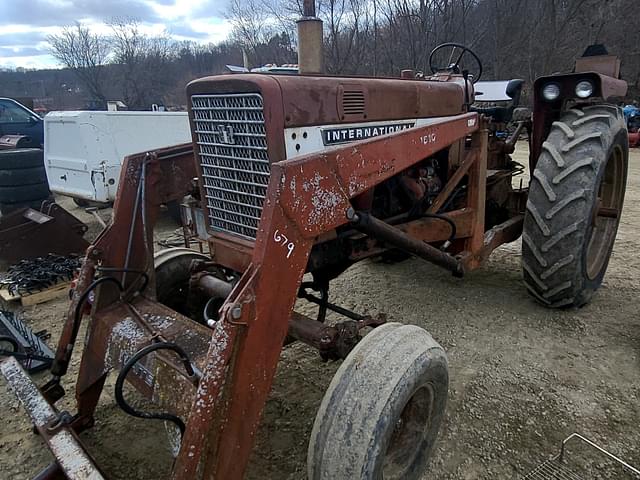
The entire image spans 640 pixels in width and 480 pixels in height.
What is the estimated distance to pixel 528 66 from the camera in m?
19.4

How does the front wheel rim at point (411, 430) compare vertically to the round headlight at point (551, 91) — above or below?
below

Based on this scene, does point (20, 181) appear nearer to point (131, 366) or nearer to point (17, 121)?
point (17, 121)

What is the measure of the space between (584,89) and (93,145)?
18.4 ft

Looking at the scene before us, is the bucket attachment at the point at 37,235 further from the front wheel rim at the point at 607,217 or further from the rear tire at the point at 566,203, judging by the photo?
the front wheel rim at the point at 607,217

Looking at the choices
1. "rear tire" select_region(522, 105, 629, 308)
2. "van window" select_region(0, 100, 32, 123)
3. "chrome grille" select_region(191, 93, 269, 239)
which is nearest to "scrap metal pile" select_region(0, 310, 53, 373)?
"chrome grille" select_region(191, 93, 269, 239)

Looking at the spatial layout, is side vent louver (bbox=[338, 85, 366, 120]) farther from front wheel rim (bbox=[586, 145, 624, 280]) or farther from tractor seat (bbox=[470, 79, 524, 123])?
front wheel rim (bbox=[586, 145, 624, 280])

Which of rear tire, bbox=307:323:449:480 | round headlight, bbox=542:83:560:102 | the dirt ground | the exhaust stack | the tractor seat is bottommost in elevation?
the dirt ground

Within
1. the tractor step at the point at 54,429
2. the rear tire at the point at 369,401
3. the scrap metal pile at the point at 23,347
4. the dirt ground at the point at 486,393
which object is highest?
the rear tire at the point at 369,401

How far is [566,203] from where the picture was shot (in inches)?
129

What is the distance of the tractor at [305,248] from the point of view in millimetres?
1757

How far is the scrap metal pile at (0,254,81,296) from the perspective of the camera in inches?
185

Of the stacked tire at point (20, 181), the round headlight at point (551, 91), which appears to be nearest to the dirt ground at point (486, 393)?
the round headlight at point (551, 91)

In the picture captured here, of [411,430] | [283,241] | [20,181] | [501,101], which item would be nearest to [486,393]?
[411,430]

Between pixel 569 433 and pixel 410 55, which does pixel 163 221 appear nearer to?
pixel 569 433
